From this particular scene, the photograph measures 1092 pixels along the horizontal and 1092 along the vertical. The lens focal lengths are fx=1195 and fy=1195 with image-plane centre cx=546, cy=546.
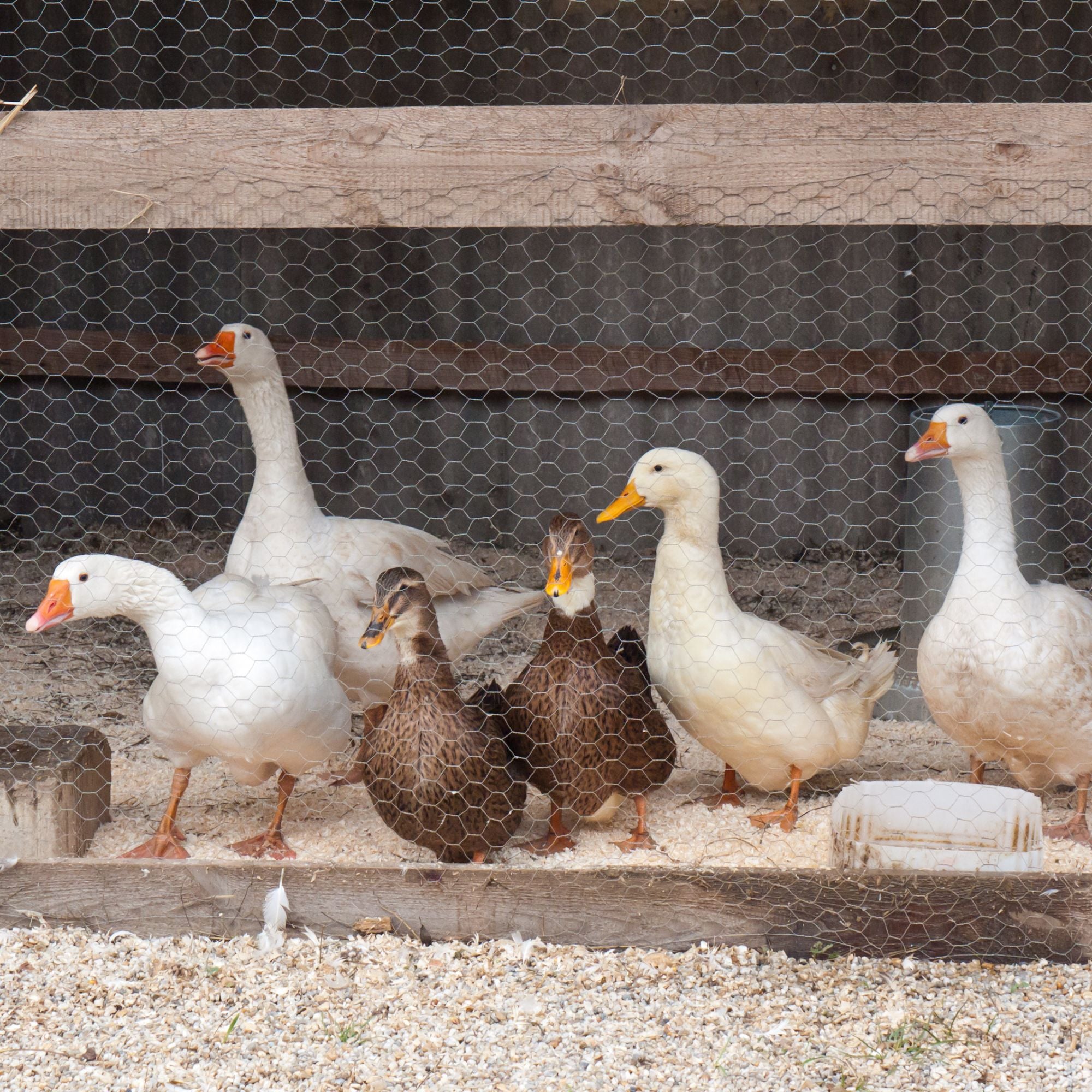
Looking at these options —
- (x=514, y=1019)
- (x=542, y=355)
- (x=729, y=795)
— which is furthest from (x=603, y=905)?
(x=542, y=355)

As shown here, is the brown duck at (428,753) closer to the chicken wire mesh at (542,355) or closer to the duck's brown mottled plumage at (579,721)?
the duck's brown mottled plumage at (579,721)

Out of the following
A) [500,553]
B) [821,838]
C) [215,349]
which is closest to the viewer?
[821,838]

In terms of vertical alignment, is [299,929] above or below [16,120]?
below

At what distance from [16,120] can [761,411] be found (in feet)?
13.1

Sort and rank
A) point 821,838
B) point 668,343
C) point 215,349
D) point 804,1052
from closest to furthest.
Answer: point 804,1052 < point 821,838 < point 215,349 < point 668,343

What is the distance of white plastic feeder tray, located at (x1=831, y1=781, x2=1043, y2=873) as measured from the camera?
7.17 ft

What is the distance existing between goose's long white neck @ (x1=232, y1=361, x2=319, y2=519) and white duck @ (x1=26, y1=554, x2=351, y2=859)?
52cm

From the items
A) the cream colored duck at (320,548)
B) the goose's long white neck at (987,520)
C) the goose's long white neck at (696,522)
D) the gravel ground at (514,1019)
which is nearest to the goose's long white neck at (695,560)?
the goose's long white neck at (696,522)

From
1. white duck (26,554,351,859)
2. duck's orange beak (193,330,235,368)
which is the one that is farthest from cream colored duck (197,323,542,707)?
white duck (26,554,351,859)

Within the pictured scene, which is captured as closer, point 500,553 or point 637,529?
point 500,553

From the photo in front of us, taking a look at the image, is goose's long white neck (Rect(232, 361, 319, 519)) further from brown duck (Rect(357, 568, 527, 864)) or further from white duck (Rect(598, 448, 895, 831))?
white duck (Rect(598, 448, 895, 831))

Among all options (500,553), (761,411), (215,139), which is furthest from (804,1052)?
(761,411)

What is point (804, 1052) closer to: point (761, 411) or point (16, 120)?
point (16, 120)

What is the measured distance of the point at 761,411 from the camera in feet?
17.8
